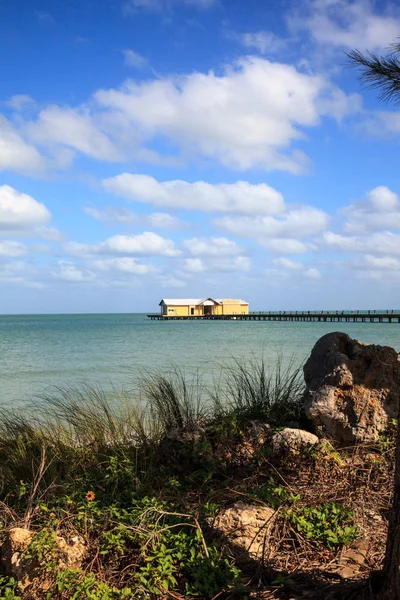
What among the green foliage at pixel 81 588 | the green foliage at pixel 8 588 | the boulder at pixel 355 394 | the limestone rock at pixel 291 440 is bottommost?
the green foliage at pixel 8 588

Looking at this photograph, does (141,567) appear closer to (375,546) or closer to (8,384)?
(375,546)

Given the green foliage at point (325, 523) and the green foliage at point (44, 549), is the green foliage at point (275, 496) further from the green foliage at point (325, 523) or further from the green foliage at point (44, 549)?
the green foliage at point (44, 549)

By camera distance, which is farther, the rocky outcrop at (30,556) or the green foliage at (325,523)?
the green foliage at (325,523)

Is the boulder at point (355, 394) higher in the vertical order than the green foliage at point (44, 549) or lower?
higher

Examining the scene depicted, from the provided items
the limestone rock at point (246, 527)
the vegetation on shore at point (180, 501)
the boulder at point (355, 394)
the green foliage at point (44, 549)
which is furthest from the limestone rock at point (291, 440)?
the green foliage at point (44, 549)

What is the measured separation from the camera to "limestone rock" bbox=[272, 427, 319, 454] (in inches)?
188

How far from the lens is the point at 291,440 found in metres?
4.80

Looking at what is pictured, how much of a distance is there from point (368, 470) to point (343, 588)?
1.74 meters

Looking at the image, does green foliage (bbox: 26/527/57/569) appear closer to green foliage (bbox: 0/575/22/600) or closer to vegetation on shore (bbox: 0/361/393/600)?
vegetation on shore (bbox: 0/361/393/600)

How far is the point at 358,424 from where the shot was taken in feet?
16.6

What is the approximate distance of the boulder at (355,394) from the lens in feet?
16.7

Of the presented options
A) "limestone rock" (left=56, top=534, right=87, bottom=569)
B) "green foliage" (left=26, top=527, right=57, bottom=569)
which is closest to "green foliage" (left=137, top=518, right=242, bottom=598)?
"limestone rock" (left=56, top=534, right=87, bottom=569)

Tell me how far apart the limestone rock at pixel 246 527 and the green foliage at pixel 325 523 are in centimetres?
19

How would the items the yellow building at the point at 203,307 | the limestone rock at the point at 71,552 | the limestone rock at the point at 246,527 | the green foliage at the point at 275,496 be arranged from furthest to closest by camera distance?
the yellow building at the point at 203,307 < the green foliage at the point at 275,496 < the limestone rock at the point at 246,527 < the limestone rock at the point at 71,552
